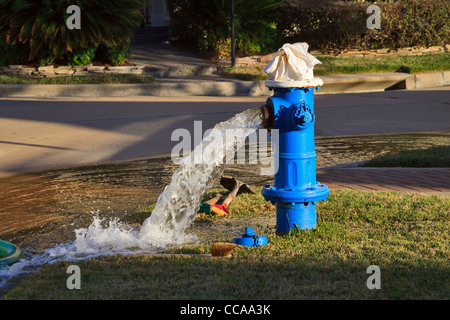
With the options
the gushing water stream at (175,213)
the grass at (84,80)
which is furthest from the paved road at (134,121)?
the gushing water stream at (175,213)

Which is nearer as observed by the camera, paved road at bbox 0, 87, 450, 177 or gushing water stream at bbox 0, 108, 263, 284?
gushing water stream at bbox 0, 108, 263, 284

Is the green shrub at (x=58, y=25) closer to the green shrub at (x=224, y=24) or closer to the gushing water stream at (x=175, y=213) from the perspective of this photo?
the green shrub at (x=224, y=24)

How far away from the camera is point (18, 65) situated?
1445cm

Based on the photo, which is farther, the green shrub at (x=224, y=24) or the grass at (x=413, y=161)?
the green shrub at (x=224, y=24)

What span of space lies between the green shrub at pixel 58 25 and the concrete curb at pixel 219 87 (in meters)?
1.51

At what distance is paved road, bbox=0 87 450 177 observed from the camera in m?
8.22
